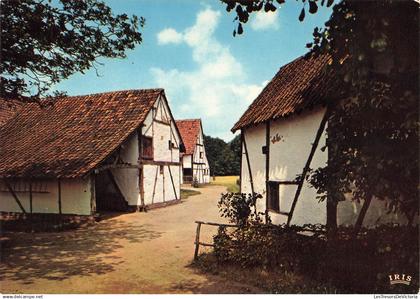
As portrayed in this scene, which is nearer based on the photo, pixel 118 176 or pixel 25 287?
pixel 25 287

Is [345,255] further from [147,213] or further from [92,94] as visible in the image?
[92,94]

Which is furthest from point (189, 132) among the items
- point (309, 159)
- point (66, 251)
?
point (309, 159)

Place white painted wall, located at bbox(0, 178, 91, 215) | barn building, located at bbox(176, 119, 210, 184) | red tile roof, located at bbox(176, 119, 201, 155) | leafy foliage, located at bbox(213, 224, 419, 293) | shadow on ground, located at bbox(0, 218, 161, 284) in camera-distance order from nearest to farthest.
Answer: leafy foliage, located at bbox(213, 224, 419, 293)
shadow on ground, located at bbox(0, 218, 161, 284)
white painted wall, located at bbox(0, 178, 91, 215)
red tile roof, located at bbox(176, 119, 201, 155)
barn building, located at bbox(176, 119, 210, 184)

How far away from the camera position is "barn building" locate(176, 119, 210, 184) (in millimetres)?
41228

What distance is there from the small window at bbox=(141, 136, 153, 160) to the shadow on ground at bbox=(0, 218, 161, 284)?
552 cm

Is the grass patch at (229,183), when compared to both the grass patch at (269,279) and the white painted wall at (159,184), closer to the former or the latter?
the white painted wall at (159,184)

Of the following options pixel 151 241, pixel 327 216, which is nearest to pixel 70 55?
pixel 151 241

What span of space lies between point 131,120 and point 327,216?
41.3ft

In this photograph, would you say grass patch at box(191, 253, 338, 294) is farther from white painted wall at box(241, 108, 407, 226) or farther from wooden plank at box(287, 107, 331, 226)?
wooden plank at box(287, 107, 331, 226)

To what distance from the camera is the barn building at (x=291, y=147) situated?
885 cm

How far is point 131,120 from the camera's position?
18.6m

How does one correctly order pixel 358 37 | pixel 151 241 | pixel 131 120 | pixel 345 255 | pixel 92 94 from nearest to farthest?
pixel 358 37 → pixel 345 255 → pixel 151 241 → pixel 131 120 → pixel 92 94

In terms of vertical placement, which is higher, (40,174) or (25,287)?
(40,174)

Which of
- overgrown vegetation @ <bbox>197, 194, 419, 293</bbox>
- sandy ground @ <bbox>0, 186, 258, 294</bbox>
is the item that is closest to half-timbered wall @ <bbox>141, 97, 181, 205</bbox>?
sandy ground @ <bbox>0, 186, 258, 294</bbox>
